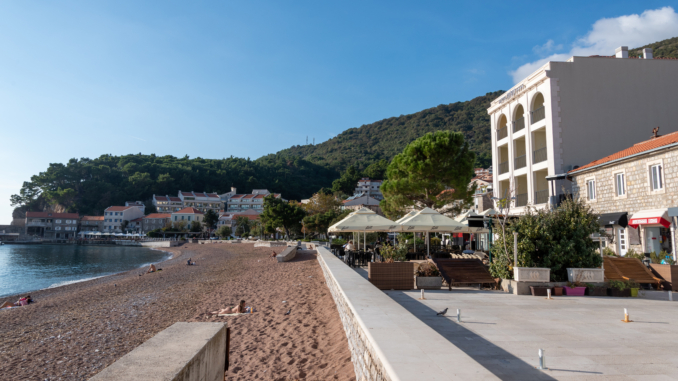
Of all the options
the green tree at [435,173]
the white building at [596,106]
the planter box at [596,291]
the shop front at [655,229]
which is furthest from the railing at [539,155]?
the planter box at [596,291]

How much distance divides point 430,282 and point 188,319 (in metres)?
6.16

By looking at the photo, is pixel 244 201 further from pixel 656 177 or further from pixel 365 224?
pixel 656 177

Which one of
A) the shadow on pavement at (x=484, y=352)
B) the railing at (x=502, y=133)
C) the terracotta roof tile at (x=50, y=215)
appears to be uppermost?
the railing at (x=502, y=133)

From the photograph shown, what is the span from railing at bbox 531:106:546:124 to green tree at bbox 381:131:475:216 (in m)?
3.64

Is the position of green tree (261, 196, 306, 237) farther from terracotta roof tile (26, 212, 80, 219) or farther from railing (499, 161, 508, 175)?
terracotta roof tile (26, 212, 80, 219)

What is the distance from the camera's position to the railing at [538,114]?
64.4 feet

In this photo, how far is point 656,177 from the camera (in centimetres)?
1267

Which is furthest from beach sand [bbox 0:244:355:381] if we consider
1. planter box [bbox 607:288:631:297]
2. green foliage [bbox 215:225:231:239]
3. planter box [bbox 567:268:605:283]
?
green foliage [bbox 215:225:231:239]

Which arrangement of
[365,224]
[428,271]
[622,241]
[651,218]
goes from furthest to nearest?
1. [622,241]
2. [365,224]
3. [651,218]
4. [428,271]

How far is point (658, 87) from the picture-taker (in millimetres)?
18938

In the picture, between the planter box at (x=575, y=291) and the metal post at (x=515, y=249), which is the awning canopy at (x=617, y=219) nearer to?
the planter box at (x=575, y=291)

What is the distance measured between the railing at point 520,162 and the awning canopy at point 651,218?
29.6 ft

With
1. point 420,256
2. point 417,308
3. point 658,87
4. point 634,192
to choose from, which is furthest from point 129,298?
point 658,87

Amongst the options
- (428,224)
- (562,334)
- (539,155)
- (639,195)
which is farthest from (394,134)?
(562,334)
